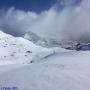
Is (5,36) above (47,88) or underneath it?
above

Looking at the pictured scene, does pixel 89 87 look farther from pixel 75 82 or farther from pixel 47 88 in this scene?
pixel 47 88

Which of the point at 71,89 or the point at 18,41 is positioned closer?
the point at 71,89

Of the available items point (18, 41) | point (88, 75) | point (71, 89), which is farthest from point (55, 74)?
point (18, 41)

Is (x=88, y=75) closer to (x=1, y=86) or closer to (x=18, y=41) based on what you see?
(x=1, y=86)

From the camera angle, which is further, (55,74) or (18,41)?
(18,41)

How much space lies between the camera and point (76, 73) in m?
14.0

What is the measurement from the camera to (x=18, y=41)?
15988 centimetres

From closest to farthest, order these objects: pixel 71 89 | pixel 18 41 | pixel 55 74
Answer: pixel 71 89 < pixel 55 74 < pixel 18 41

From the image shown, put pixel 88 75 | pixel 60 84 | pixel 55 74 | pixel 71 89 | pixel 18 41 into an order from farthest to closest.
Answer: pixel 18 41
pixel 55 74
pixel 88 75
pixel 60 84
pixel 71 89

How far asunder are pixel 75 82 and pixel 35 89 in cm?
246

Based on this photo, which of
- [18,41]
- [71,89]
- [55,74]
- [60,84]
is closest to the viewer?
[71,89]

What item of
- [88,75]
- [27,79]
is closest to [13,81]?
[27,79]

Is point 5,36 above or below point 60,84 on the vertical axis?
above

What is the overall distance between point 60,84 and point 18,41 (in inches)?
5900
